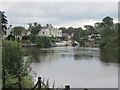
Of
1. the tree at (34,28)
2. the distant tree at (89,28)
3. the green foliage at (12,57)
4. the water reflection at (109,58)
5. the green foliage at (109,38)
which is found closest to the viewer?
A: the green foliage at (12,57)

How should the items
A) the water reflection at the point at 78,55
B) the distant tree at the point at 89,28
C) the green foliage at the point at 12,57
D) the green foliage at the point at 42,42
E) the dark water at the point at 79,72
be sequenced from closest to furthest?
1. the green foliage at the point at 12,57
2. the dark water at the point at 79,72
3. the water reflection at the point at 78,55
4. the green foliage at the point at 42,42
5. the distant tree at the point at 89,28

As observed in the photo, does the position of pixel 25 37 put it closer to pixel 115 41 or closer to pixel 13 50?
pixel 115 41

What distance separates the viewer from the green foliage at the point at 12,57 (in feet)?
36.6

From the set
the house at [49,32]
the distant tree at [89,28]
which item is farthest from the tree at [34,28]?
the distant tree at [89,28]

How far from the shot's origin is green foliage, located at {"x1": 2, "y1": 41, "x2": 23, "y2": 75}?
440 inches

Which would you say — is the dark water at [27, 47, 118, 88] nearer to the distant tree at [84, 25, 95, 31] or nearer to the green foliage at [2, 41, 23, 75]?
the green foliage at [2, 41, 23, 75]

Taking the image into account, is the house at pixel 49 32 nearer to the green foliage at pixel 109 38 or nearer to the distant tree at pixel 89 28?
the distant tree at pixel 89 28

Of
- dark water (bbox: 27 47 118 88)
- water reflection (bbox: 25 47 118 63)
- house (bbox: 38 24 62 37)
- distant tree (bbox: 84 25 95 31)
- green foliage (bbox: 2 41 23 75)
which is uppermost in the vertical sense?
distant tree (bbox: 84 25 95 31)

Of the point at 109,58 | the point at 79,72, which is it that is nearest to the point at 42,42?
the point at 109,58

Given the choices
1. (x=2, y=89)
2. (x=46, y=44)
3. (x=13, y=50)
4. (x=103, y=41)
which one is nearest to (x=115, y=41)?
(x=103, y=41)

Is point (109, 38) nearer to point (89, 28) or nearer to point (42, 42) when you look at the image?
point (42, 42)

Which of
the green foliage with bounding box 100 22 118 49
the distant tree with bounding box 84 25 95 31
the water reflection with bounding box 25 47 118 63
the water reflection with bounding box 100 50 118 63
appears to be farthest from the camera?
the distant tree with bounding box 84 25 95 31

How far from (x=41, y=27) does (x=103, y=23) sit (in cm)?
2768

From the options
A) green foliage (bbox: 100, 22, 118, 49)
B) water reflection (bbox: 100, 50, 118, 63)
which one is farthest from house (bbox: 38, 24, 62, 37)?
water reflection (bbox: 100, 50, 118, 63)
